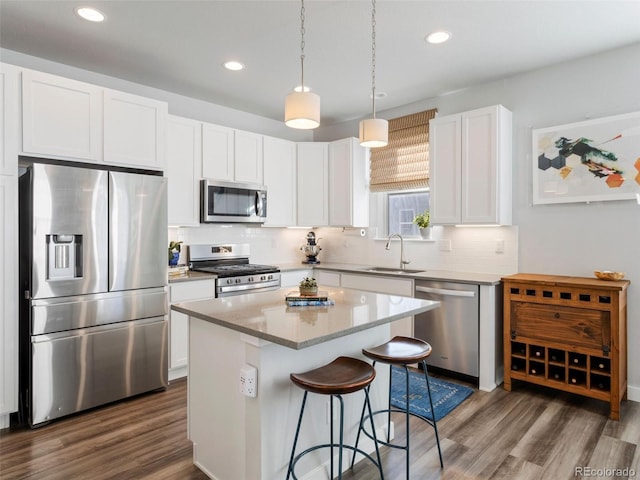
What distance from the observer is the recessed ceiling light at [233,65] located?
11.0ft

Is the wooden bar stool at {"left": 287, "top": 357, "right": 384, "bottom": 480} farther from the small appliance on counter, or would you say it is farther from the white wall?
the small appliance on counter

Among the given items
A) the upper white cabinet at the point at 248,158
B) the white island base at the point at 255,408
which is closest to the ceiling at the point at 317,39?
the upper white cabinet at the point at 248,158

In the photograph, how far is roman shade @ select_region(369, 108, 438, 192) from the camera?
426cm

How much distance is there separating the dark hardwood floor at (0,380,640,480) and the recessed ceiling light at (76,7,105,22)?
2755mm

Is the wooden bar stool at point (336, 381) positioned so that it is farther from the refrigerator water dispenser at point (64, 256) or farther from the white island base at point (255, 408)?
the refrigerator water dispenser at point (64, 256)

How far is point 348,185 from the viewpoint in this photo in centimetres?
464

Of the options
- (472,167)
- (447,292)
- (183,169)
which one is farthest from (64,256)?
(472,167)

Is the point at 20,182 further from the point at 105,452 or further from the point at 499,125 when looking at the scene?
the point at 499,125

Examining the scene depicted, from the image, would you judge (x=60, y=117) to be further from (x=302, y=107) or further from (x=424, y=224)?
(x=424, y=224)

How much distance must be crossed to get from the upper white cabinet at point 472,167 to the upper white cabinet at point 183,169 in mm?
2326

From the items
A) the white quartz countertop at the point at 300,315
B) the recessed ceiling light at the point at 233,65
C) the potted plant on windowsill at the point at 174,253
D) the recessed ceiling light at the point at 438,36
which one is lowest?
the white quartz countertop at the point at 300,315

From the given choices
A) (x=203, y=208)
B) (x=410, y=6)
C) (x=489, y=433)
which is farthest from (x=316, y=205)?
(x=489, y=433)

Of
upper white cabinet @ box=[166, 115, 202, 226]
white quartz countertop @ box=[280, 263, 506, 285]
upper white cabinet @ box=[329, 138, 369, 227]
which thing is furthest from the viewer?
upper white cabinet @ box=[329, 138, 369, 227]

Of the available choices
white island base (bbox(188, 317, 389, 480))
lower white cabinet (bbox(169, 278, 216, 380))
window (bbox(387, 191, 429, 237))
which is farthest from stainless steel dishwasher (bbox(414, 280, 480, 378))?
lower white cabinet (bbox(169, 278, 216, 380))
